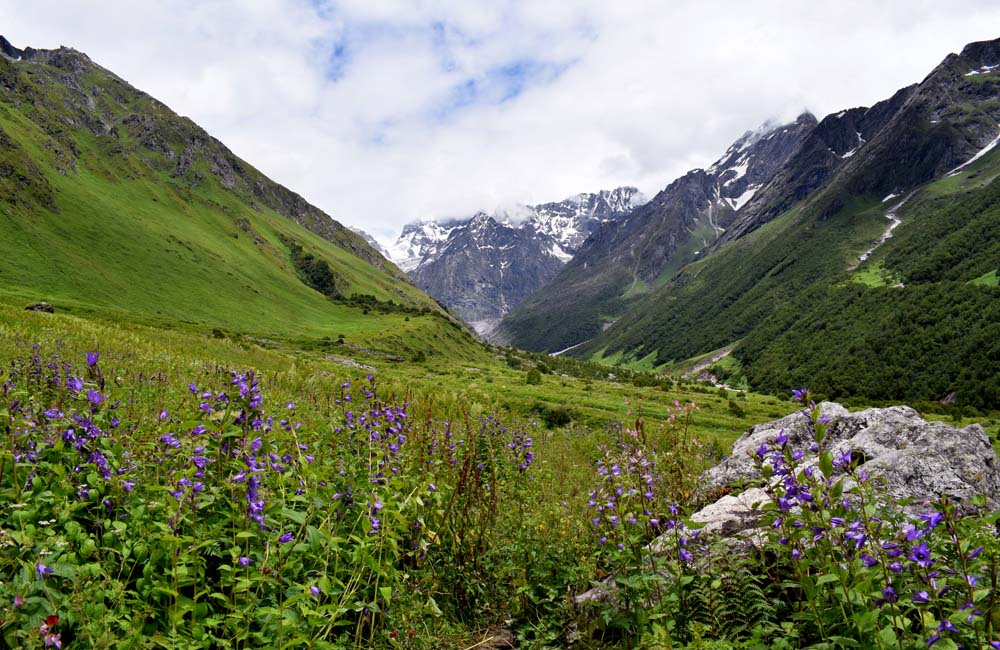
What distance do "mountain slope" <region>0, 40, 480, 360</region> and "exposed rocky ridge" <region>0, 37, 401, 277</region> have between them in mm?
524

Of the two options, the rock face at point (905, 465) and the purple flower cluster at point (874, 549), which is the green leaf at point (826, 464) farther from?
the rock face at point (905, 465)

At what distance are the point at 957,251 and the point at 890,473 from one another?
239 m

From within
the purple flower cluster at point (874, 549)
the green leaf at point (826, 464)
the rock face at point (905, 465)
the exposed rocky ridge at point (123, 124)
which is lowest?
the rock face at point (905, 465)

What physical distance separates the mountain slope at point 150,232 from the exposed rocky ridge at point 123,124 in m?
0.52

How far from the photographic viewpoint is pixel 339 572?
429 centimetres

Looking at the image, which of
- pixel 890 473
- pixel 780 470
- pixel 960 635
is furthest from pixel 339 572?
pixel 890 473

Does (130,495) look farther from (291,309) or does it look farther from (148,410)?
(291,309)

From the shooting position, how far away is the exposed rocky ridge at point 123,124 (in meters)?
114

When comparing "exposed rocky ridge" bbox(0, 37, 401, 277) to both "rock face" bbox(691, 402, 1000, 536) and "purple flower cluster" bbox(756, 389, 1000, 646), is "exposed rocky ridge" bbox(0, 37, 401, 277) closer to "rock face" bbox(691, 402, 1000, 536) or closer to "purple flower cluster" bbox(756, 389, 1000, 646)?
"rock face" bbox(691, 402, 1000, 536)

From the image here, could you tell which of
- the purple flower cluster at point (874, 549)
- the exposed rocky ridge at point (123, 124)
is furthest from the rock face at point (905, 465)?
the exposed rocky ridge at point (123, 124)

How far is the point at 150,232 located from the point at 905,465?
104 metres

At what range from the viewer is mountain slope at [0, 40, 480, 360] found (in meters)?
63.2

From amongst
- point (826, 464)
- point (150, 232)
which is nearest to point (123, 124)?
point (150, 232)

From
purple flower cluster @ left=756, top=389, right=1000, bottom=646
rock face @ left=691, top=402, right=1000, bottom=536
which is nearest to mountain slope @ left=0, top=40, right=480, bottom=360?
rock face @ left=691, top=402, right=1000, bottom=536
